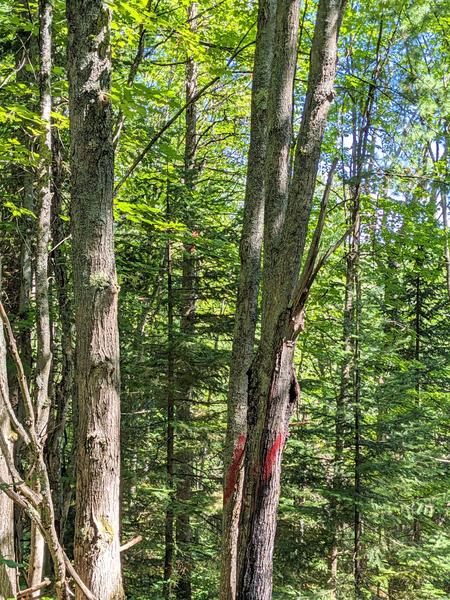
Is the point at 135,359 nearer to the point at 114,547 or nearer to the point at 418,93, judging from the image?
the point at 114,547

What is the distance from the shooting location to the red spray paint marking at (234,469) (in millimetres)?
3828

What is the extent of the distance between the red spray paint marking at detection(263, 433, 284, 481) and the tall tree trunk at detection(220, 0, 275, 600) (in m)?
1.41

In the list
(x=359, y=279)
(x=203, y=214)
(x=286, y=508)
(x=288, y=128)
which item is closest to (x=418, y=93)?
(x=359, y=279)

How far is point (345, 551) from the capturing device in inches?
273

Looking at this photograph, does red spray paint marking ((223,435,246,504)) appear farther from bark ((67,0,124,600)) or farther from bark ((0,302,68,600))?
bark ((0,302,68,600))

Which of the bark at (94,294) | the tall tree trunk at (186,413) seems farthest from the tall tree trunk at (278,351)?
the tall tree trunk at (186,413)

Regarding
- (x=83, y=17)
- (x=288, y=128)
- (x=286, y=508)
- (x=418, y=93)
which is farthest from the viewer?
(x=418, y=93)

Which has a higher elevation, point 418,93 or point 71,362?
point 418,93

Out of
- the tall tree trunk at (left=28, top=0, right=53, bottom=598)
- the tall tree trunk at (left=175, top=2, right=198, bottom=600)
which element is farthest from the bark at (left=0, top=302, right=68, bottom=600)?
the tall tree trunk at (left=175, top=2, right=198, bottom=600)

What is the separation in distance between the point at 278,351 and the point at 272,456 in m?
0.49

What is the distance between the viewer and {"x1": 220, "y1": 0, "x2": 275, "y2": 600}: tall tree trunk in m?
3.85

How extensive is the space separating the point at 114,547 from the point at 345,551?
552 cm

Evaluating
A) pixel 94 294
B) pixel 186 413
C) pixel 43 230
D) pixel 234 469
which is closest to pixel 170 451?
pixel 186 413

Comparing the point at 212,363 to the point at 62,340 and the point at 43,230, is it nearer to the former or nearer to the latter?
the point at 62,340
